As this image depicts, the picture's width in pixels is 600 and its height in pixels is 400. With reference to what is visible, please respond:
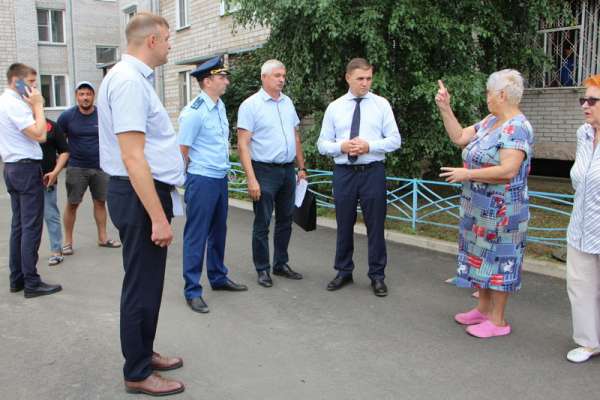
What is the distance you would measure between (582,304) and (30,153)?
4.56 metres

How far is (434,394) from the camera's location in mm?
3301

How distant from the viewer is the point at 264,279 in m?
5.46

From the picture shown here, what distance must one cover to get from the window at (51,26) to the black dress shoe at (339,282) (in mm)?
27754

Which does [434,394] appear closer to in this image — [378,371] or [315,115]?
[378,371]

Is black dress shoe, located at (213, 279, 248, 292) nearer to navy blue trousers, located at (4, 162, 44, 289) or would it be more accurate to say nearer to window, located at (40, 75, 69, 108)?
navy blue trousers, located at (4, 162, 44, 289)

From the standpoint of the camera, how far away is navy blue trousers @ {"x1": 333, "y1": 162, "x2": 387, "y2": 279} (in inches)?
199

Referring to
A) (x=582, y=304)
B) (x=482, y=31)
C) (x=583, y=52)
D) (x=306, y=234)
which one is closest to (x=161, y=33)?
(x=582, y=304)

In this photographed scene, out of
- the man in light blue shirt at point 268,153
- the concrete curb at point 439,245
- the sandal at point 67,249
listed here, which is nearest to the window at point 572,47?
the concrete curb at point 439,245

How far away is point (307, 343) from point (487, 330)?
133 cm

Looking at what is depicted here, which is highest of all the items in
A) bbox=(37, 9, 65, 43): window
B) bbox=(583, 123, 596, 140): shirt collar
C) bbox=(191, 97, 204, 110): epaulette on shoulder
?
bbox=(37, 9, 65, 43): window

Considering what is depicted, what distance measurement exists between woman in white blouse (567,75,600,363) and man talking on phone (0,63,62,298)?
428cm

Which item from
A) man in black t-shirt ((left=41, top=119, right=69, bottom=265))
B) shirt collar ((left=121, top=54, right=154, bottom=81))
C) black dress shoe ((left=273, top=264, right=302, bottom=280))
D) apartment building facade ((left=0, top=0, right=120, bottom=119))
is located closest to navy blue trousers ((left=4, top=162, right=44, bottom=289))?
man in black t-shirt ((left=41, top=119, right=69, bottom=265))

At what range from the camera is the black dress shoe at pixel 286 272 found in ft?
18.6

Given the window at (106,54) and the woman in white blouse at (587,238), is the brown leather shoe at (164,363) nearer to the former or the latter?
the woman in white blouse at (587,238)
